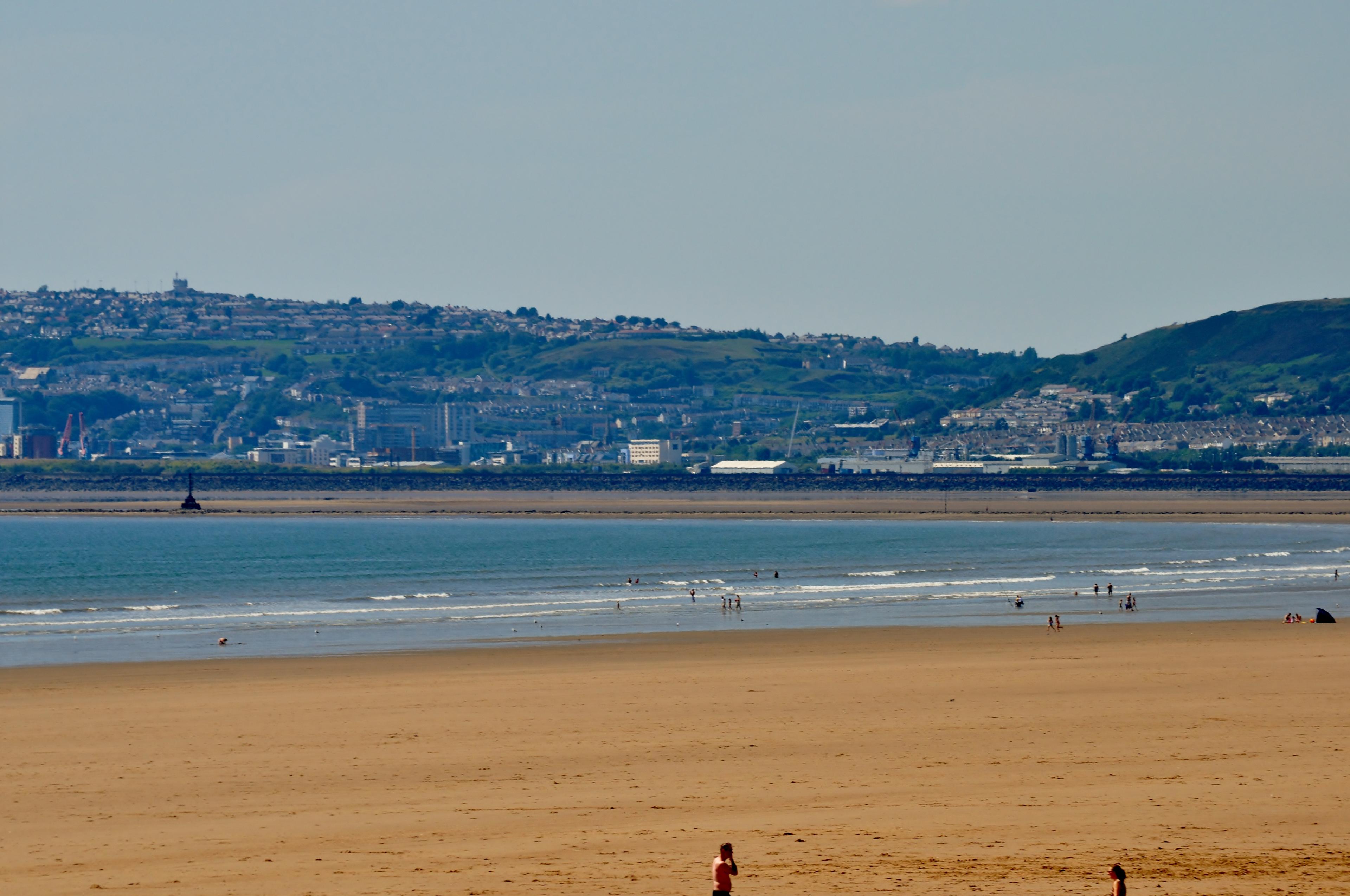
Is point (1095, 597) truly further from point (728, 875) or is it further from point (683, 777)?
point (728, 875)

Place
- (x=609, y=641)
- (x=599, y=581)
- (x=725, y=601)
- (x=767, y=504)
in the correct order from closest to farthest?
(x=609, y=641) → (x=725, y=601) → (x=599, y=581) → (x=767, y=504)

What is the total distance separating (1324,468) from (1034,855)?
167203 mm

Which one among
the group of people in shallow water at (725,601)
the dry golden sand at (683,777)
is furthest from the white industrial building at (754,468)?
the dry golden sand at (683,777)

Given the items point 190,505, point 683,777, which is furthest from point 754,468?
point 683,777

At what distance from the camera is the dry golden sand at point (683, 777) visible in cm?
1270

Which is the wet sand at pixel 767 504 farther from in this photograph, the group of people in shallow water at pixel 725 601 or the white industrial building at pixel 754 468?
the group of people in shallow water at pixel 725 601

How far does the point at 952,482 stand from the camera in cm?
14788

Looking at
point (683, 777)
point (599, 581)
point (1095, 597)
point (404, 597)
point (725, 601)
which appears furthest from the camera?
point (599, 581)

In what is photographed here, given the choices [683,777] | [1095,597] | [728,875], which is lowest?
[1095,597]

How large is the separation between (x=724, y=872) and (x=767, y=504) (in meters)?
111

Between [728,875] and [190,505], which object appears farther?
[190,505]

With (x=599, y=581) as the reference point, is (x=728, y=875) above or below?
above

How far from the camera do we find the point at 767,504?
122 meters

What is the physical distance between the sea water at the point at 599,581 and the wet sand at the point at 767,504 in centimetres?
1021
